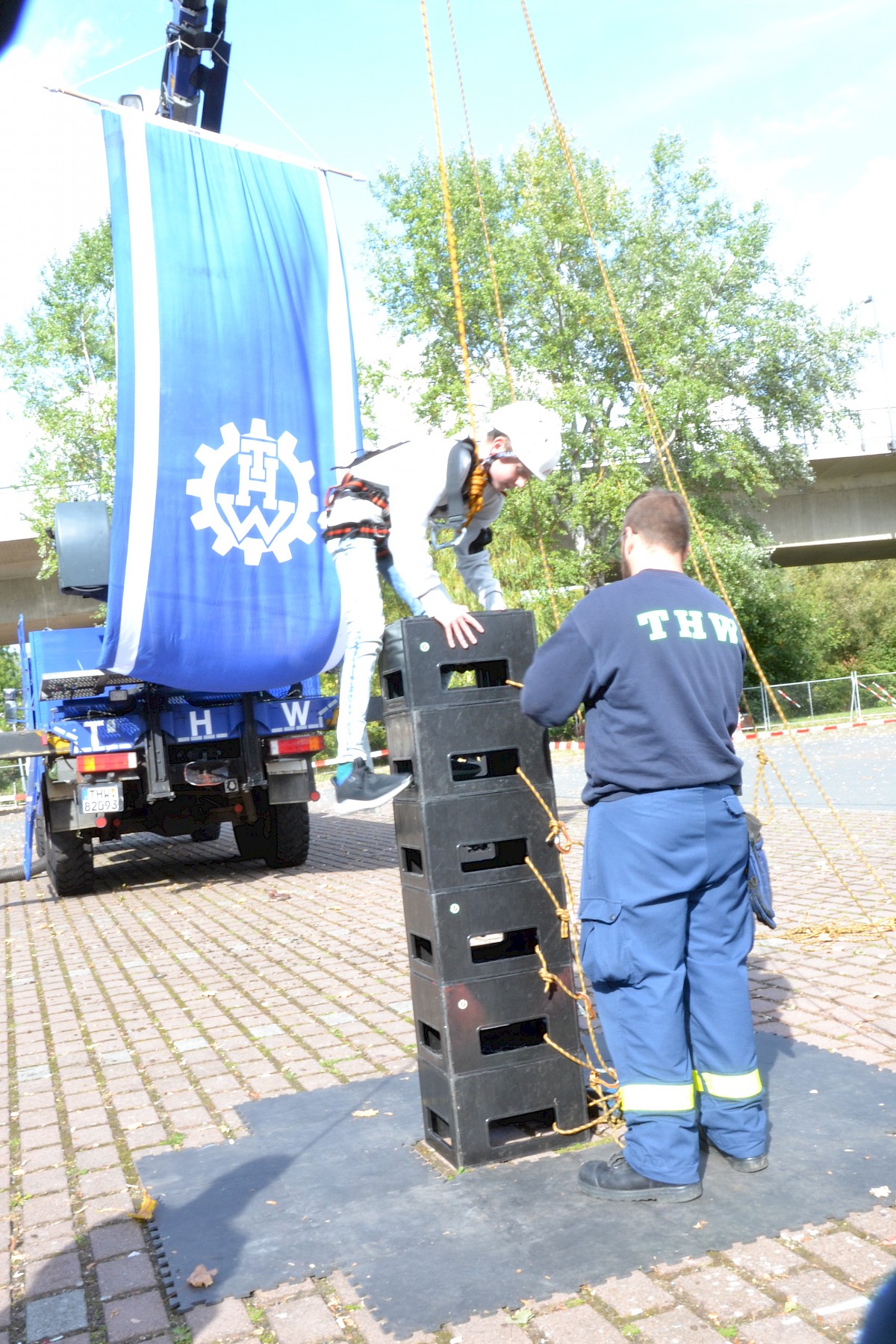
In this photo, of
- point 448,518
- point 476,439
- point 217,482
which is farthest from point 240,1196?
point 217,482

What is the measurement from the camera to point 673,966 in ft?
11.4

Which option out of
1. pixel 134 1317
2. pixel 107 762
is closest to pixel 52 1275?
pixel 134 1317

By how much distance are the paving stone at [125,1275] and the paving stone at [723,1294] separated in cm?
142

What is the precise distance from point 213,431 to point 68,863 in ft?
14.4

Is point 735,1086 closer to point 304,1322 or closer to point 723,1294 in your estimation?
point 723,1294

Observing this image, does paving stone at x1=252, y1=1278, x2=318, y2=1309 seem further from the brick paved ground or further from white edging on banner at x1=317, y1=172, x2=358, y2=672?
white edging on banner at x1=317, y1=172, x2=358, y2=672

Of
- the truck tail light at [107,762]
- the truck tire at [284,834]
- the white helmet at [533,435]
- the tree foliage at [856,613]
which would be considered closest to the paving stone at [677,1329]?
the white helmet at [533,435]

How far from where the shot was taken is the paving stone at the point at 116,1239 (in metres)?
3.41

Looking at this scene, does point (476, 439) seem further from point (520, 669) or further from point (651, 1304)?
point (651, 1304)

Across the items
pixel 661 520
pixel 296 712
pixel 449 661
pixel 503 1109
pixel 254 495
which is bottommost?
pixel 503 1109

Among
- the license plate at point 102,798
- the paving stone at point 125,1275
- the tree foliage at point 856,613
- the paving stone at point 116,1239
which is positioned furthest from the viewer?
the tree foliage at point 856,613

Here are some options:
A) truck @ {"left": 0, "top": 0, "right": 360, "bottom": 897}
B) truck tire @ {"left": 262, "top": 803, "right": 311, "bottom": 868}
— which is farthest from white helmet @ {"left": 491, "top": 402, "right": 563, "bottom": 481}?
truck tire @ {"left": 262, "top": 803, "right": 311, "bottom": 868}

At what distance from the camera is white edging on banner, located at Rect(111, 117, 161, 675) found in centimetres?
938

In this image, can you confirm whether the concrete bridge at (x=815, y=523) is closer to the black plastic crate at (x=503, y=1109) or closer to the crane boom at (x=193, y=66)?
the crane boom at (x=193, y=66)
